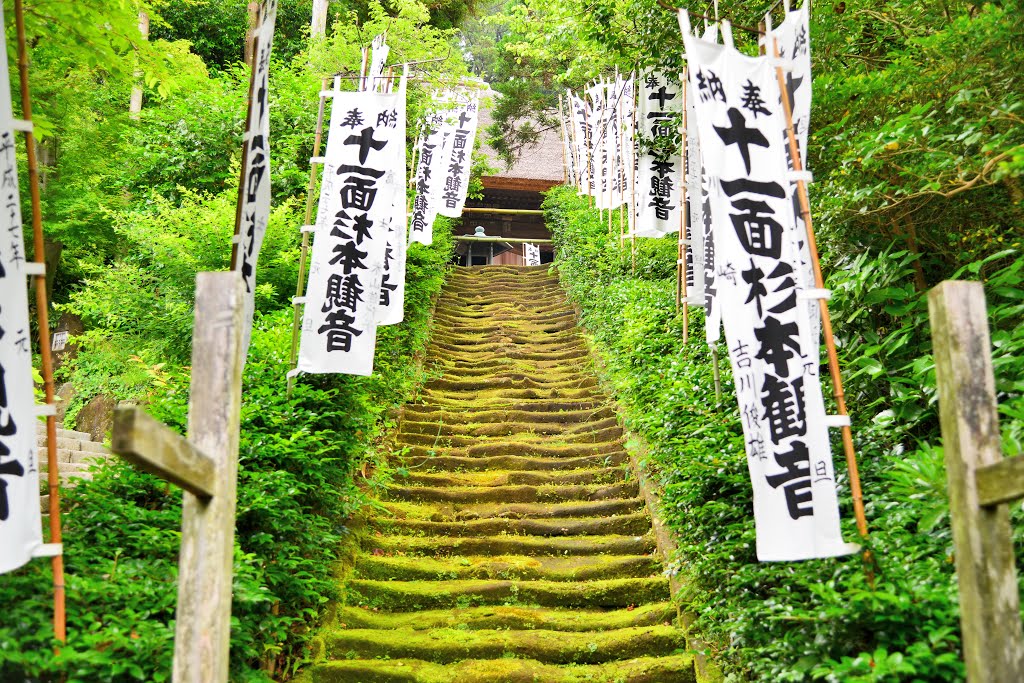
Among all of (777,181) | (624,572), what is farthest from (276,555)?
(777,181)

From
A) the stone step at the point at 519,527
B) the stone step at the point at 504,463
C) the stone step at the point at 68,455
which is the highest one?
the stone step at the point at 68,455

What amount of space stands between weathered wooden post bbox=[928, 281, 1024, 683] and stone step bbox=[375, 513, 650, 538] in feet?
14.7

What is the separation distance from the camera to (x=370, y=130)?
7.33 meters

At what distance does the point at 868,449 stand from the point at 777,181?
1.98 m

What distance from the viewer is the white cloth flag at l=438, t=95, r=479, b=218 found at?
15.7m

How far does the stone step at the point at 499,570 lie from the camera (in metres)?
6.79

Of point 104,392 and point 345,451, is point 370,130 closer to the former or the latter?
point 345,451

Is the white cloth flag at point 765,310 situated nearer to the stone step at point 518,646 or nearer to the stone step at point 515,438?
→ the stone step at point 518,646

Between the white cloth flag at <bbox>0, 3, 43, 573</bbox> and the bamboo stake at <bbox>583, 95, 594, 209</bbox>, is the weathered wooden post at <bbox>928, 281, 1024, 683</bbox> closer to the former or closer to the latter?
the white cloth flag at <bbox>0, 3, 43, 573</bbox>

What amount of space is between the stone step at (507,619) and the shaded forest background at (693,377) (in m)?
0.43

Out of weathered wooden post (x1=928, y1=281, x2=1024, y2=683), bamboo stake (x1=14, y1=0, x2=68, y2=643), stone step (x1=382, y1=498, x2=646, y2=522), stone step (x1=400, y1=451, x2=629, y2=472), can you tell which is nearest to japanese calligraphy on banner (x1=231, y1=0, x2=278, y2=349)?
bamboo stake (x1=14, y1=0, x2=68, y2=643)

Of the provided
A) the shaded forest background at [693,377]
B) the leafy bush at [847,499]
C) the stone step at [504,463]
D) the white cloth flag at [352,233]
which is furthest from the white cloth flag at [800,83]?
the stone step at [504,463]

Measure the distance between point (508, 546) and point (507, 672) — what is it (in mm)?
1764

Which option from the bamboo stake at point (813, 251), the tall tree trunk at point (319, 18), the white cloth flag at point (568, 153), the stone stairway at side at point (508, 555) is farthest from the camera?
the white cloth flag at point (568, 153)
